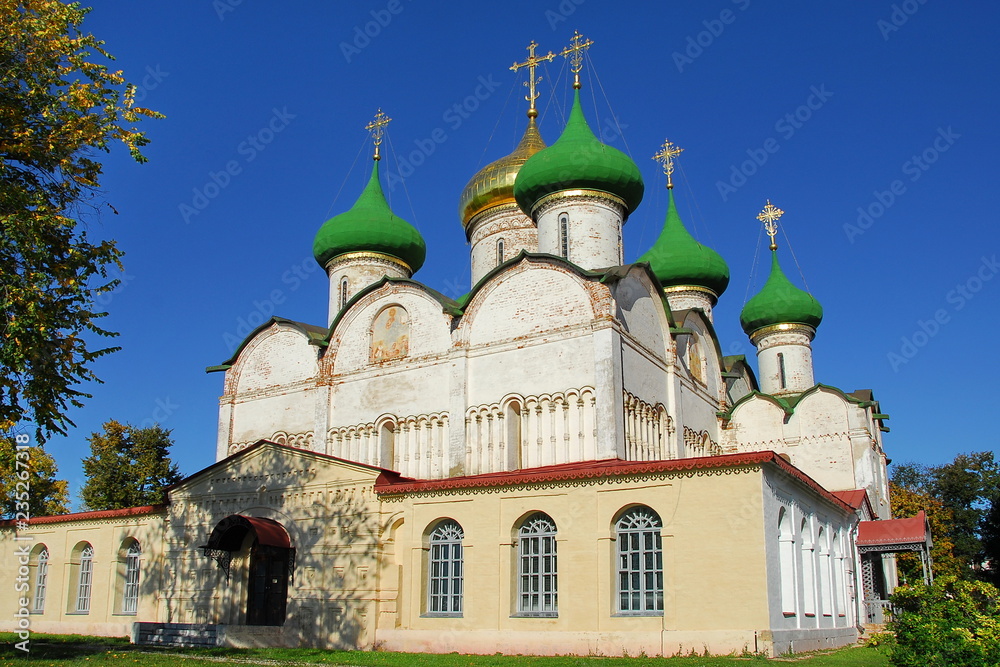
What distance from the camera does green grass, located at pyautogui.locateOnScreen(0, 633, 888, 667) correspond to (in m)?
10.0

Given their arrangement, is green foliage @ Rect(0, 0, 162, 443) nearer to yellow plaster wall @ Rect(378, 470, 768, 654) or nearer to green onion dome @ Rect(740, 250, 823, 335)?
yellow plaster wall @ Rect(378, 470, 768, 654)

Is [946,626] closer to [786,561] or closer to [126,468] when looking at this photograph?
[786,561]

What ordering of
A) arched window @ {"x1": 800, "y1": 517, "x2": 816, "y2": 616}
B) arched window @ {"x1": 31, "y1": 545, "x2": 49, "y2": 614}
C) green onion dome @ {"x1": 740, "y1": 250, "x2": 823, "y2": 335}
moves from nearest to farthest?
arched window @ {"x1": 800, "y1": 517, "x2": 816, "y2": 616} → arched window @ {"x1": 31, "y1": 545, "x2": 49, "y2": 614} → green onion dome @ {"x1": 740, "y1": 250, "x2": 823, "y2": 335}

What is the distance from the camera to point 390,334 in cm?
1903

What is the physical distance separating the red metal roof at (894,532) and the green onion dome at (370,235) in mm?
12314

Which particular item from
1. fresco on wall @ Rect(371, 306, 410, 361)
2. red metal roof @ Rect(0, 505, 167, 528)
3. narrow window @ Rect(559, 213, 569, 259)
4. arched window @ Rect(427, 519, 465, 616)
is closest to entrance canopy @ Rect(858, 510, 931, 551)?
narrow window @ Rect(559, 213, 569, 259)

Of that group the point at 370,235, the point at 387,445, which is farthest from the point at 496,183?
the point at 387,445

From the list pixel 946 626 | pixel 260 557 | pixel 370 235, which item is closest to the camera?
pixel 946 626

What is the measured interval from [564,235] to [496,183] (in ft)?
14.4

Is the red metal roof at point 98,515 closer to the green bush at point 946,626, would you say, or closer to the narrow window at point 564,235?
the narrow window at point 564,235

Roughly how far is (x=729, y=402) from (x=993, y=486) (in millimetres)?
17787

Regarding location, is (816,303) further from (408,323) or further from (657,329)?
(408,323)

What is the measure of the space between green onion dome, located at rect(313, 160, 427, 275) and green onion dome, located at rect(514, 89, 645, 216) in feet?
12.7

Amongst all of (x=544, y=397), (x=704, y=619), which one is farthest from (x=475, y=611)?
(x=544, y=397)
